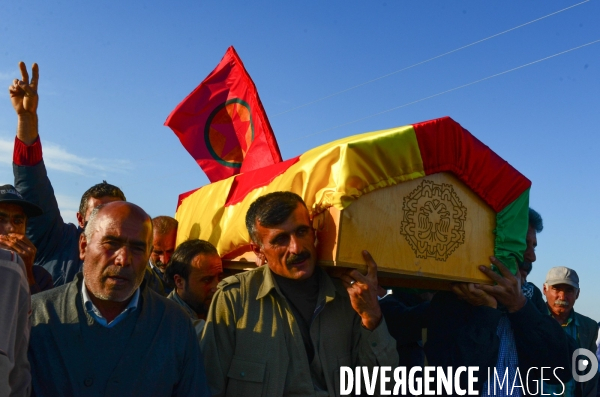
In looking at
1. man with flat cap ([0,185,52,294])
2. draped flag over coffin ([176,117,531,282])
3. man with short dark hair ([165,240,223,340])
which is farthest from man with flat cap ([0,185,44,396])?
man with short dark hair ([165,240,223,340])

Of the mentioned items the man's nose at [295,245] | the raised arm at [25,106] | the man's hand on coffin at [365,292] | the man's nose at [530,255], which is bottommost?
the man's hand on coffin at [365,292]

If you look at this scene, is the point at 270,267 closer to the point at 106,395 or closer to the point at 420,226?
the point at 420,226

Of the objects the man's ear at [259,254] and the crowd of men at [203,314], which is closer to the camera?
the crowd of men at [203,314]

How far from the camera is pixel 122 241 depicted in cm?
260

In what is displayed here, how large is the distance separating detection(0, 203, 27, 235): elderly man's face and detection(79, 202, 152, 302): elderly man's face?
0.96 meters

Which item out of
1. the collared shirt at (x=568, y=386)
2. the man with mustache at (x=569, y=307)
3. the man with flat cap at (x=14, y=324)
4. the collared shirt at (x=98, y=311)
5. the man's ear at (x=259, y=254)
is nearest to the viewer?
the man with flat cap at (x=14, y=324)

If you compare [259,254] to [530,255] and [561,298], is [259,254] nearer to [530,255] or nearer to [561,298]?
[530,255]

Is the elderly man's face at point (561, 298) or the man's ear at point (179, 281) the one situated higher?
the elderly man's face at point (561, 298)

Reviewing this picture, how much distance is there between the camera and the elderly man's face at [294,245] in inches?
118

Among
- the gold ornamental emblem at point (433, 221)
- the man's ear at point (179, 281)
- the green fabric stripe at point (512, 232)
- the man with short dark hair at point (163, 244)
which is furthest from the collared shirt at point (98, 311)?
the green fabric stripe at point (512, 232)

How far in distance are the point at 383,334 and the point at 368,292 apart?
25 cm

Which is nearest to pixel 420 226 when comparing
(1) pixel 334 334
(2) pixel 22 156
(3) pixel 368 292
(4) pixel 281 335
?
(3) pixel 368 292

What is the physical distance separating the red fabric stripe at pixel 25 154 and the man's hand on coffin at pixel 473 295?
2.62 meters

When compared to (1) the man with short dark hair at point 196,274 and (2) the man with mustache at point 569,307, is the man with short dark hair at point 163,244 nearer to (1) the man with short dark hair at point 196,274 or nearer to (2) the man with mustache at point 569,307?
(1) the man with short dark hair at point 196,274
